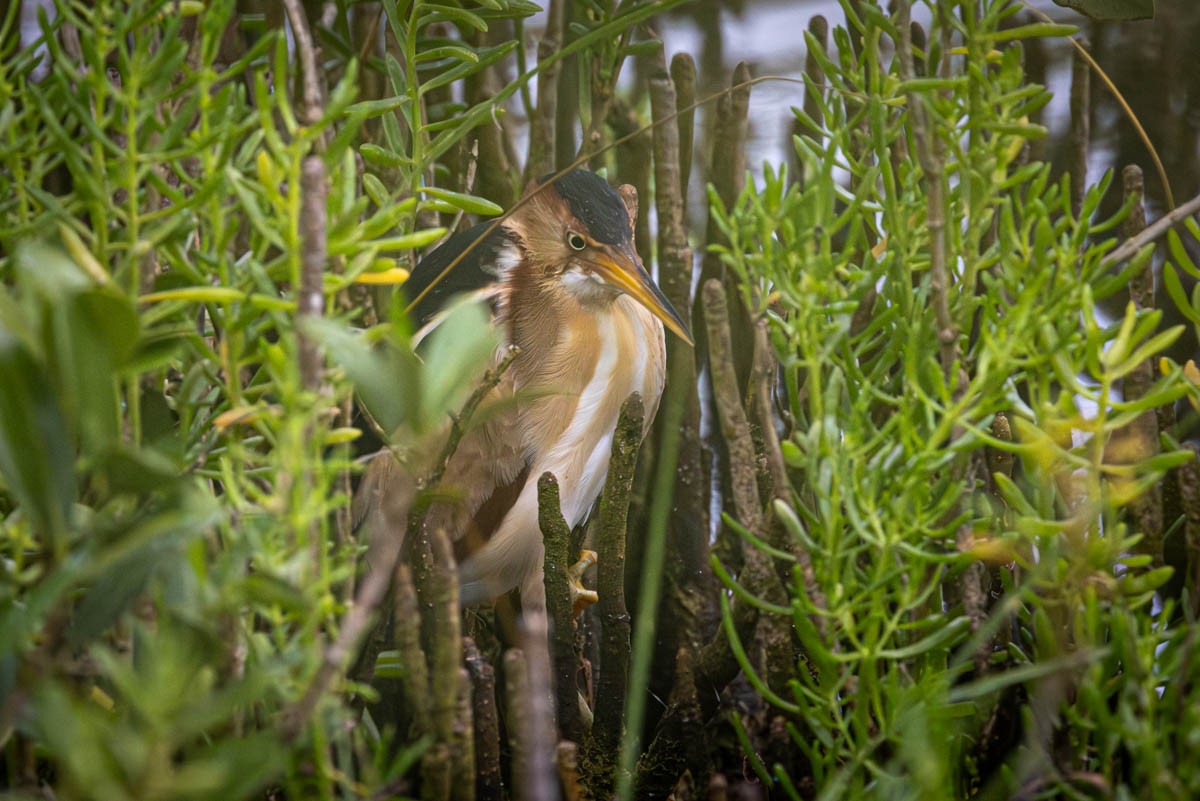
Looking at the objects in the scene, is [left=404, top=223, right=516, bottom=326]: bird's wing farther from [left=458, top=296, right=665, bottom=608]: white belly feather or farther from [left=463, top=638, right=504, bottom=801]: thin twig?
[left=463, top=638, right=504, bottom=801]: thin twig

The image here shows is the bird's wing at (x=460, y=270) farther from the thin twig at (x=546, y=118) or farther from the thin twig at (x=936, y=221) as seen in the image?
the thin twig at (x=936, y=221)

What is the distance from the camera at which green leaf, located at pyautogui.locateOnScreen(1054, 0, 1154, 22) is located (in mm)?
613

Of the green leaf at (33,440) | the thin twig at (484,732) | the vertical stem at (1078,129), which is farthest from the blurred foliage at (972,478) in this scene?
the vertical stem at (1078,129)

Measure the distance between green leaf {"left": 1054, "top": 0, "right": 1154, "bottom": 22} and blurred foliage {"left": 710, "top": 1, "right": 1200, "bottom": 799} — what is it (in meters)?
0.17

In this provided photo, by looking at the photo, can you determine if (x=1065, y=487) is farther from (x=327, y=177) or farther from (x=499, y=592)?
(x=499, y=592)

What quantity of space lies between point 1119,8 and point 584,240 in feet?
1.72

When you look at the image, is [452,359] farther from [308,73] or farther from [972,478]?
[972,478]

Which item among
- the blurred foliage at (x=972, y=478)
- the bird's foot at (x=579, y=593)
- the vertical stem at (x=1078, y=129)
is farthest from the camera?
the bird's foot at (x=579, y=593)

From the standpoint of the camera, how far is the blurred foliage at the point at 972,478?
43cm

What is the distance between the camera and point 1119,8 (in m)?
0.62

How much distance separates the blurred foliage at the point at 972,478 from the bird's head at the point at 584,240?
1.32 feet

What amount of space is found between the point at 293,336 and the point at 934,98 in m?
0.28

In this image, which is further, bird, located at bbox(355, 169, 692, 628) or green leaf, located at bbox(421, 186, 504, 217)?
bird, located at bbox(355, 169, 692, 628)

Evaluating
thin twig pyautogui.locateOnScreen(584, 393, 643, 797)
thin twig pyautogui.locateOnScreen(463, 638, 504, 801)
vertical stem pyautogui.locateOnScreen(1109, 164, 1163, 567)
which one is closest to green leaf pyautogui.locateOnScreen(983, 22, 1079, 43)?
vertical stem pyautogui.locateOnScreen(1109, 164, 1163, 567)
